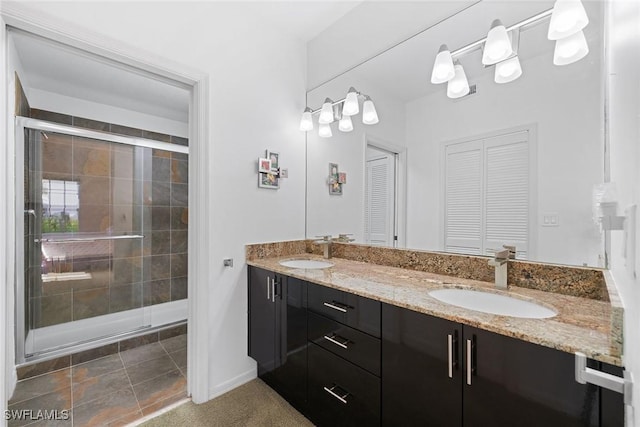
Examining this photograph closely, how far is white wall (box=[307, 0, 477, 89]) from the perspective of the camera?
1644 millimetres

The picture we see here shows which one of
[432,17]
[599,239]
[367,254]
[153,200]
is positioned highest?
[432,17]

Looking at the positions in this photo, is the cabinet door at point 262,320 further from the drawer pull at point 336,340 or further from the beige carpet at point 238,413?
the drawer pull at point 336,340

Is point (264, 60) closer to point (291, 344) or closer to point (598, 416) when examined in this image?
point (291, 344)

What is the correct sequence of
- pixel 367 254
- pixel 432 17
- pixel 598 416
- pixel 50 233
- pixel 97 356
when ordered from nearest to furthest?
1. pixel 598 416
2. pixel 432 17
3. pixel 367 254
4. pixel 97 356
5. pixel 50 233

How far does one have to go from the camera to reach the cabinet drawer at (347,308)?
1.19m

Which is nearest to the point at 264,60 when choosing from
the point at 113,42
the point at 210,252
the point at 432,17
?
the point at 113,42

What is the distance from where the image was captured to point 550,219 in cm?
123

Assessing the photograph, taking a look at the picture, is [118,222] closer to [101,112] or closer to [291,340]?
[101,112]

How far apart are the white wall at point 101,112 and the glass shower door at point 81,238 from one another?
0.25 meters

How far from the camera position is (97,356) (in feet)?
7.24

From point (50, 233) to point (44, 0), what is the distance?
7.07 ft

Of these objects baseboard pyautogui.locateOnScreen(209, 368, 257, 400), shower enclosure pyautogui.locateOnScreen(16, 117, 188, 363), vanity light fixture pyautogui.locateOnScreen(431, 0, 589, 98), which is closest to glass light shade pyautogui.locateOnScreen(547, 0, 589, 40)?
vanity light fixture pyautogui.locateOnScreen(431, 0, 589, 98)

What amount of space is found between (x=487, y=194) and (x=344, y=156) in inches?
43.1

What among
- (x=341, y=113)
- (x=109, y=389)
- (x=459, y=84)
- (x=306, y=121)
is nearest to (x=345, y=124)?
(x=341, y=113)
